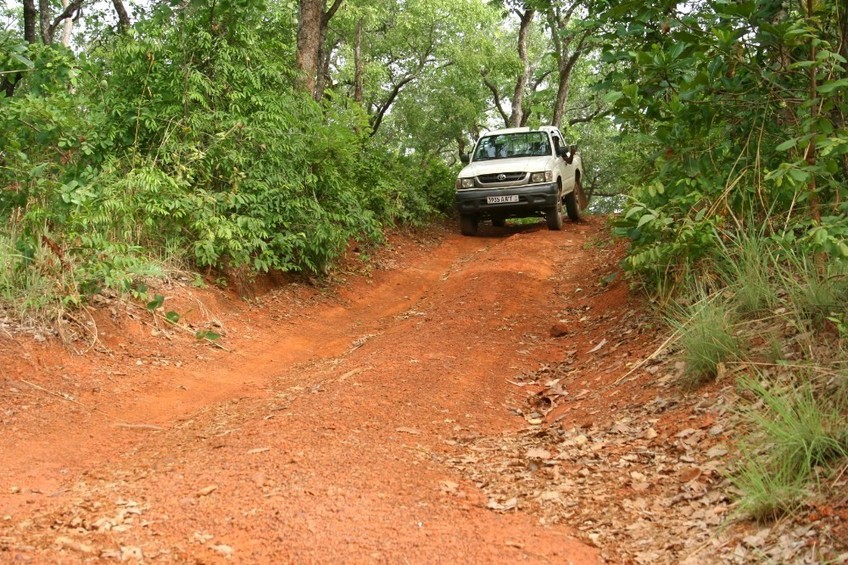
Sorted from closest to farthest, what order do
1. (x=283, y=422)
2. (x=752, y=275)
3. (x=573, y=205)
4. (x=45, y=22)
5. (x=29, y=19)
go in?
(x=283, y=422) < (x=752, y=275) < (x=29, y=19) < (x=573, y=205) < (x=45, y=22)

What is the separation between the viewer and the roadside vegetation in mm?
4645

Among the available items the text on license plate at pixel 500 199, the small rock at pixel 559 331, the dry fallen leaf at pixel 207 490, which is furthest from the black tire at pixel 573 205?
the dry fallen leaf at pixel 207 490

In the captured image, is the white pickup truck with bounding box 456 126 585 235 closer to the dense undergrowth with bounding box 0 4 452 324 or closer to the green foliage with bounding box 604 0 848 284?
the dense undergrowth with bounding box 0 4 452 324

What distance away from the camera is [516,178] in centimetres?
1480

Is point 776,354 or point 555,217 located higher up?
point 555,217

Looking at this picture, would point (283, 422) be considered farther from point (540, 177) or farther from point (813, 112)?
point (540, 177)

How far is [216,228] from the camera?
9.07 metres

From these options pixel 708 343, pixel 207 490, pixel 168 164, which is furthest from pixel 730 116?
pixel 168 164

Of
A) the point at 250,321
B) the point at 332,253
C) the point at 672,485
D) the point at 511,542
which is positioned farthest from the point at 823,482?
the point at 332,253

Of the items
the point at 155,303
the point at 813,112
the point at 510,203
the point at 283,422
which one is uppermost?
the point at 813,112

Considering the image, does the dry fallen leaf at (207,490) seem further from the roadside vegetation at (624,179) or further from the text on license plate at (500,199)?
the text on license plate at (500,199)

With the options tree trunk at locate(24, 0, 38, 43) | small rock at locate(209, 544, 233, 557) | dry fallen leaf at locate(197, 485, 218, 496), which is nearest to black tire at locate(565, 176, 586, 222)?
tree trunk at locate(24, 0, 38, 43)

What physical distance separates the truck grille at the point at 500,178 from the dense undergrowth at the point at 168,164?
380 centimetres

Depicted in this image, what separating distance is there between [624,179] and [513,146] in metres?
4.75
